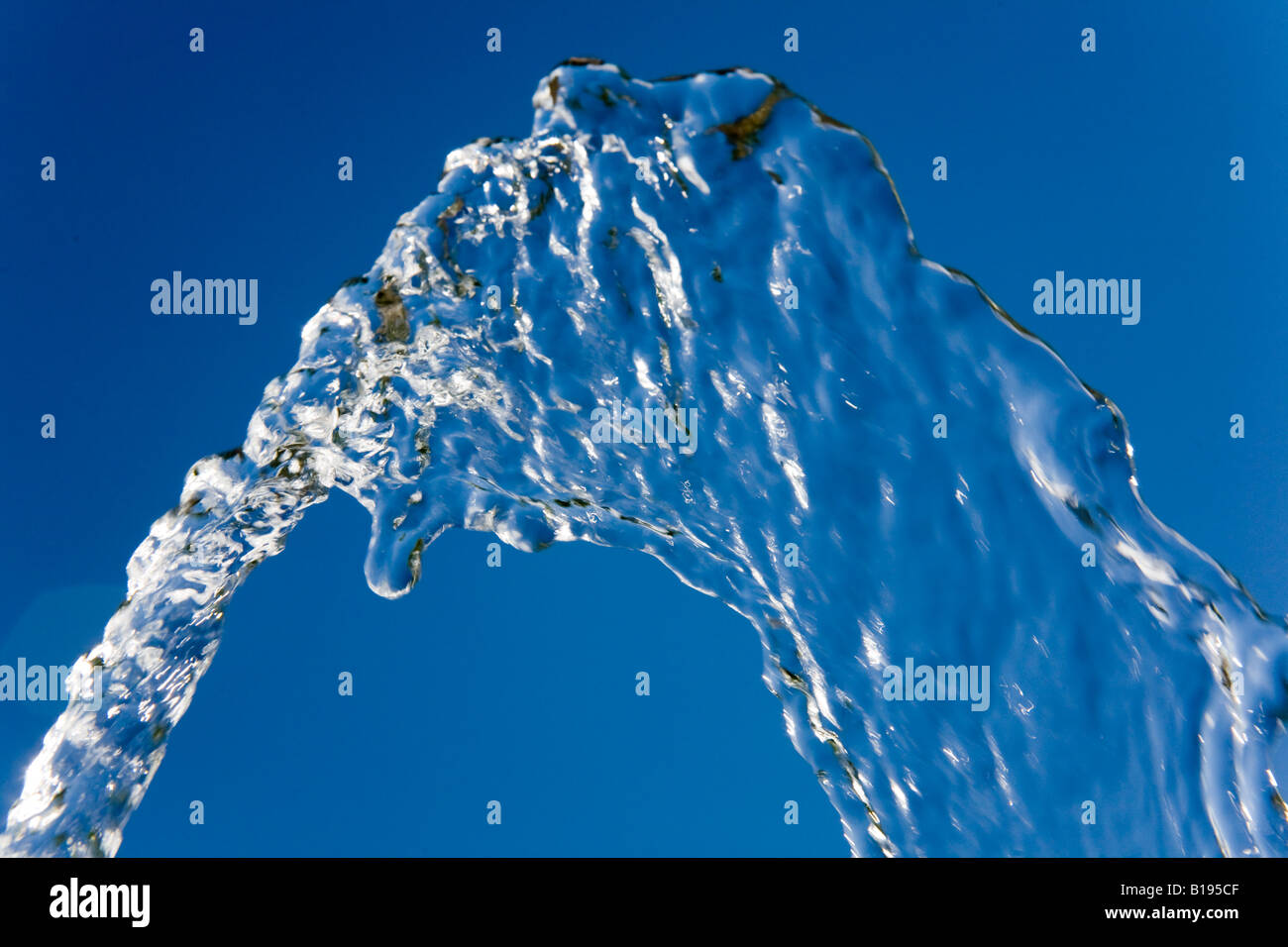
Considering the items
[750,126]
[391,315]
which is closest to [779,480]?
[750,126]

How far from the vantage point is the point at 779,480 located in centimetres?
184

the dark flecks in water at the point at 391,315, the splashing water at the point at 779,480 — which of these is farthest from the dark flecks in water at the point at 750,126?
the dark flecks in water at the point at 391,315

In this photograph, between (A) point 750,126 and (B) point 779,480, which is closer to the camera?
(A) point 750,126

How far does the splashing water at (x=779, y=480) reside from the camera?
155cm

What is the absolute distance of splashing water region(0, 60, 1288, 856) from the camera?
1.55 m

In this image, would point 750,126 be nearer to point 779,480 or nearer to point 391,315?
point 779,480

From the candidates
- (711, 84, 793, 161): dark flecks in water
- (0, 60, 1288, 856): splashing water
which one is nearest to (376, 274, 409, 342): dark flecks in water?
(0, 60, 1288, 856): splashing water

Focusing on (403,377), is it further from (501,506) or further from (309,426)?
(501,506)

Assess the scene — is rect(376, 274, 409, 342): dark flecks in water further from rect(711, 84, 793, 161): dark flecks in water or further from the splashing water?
rect(711, 84, 793, 161): dark flecks in water

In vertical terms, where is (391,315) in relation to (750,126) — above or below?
below

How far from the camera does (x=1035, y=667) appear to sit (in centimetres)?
167
